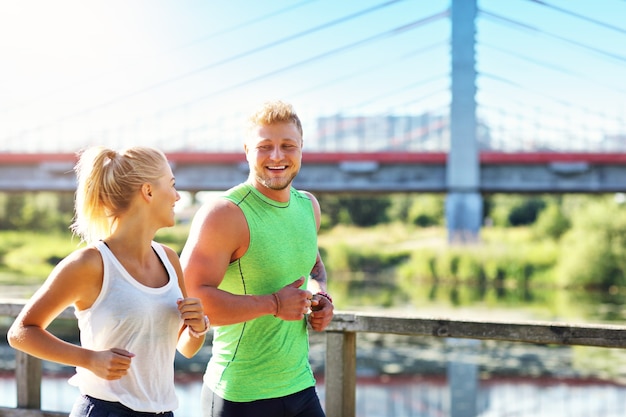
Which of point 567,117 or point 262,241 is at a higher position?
point 567,117

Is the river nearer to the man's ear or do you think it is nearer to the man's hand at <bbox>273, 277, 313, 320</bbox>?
the man's hand at <bbox>273, 277, 313, 320</bbox>

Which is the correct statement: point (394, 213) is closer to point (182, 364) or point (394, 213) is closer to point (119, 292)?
point (182, 364)

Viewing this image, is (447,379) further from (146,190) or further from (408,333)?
(146,190)

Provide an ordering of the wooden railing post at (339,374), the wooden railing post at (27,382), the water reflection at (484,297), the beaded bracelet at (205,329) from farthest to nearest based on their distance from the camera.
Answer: the water reflection at (484,297) → the wooden railing post at (27,382) → the wooden railing post at (339,374) → the beaded bracelet at (205,329)

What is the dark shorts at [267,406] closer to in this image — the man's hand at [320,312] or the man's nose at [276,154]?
the man's hand at [320,312]

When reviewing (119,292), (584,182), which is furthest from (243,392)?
(584,182)

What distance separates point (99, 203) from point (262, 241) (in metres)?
0.43

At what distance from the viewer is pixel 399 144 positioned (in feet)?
81.3

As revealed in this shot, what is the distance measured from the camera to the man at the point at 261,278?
1970 mm

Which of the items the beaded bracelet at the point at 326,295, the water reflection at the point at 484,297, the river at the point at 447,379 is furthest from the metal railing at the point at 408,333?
the water reflection at the point at 484,297

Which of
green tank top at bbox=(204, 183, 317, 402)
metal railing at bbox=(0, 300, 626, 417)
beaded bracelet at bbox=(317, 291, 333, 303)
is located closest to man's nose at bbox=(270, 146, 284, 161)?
green tank top at bbox=(204, 183, 317, 402)

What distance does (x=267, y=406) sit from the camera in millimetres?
2031

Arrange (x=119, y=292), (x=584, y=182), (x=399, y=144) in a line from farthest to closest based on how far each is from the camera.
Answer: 1. (x=399, y=144)
2. (x=584, y=182)
3. (x=119, y=292)

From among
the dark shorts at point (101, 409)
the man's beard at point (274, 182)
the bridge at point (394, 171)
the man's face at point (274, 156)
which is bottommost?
the dark shorts at point (101, 409)
